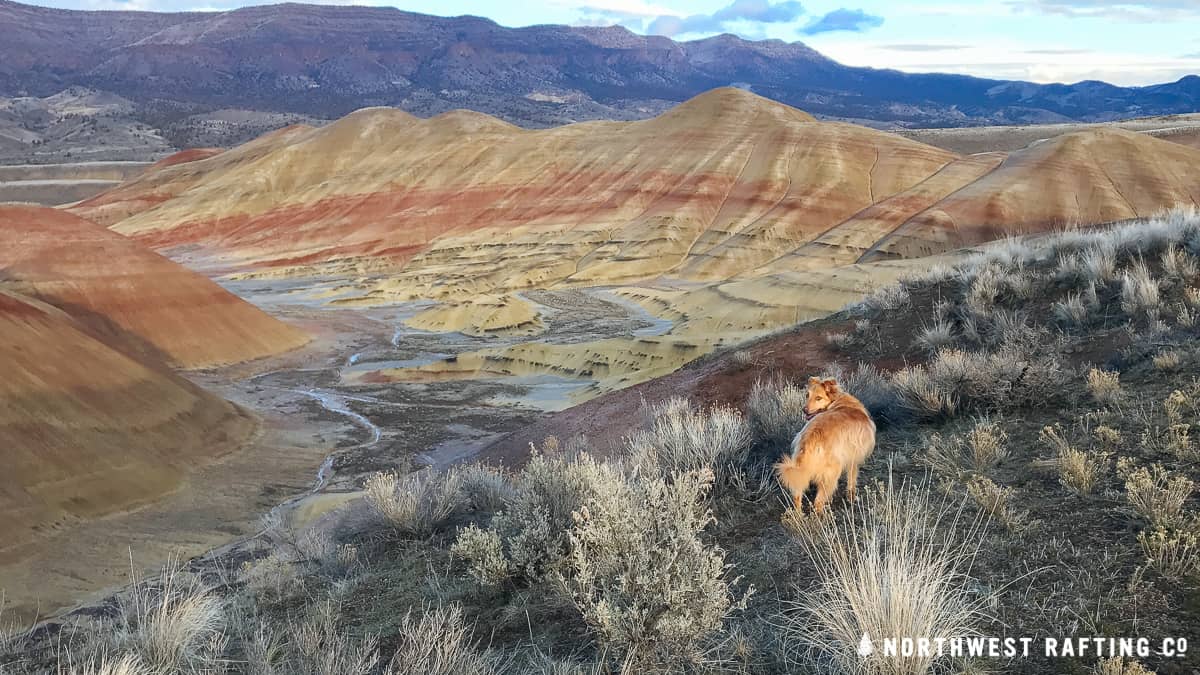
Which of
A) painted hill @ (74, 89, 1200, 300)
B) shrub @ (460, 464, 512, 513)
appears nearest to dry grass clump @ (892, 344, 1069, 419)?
shrub @ (460, 464, 512, 513)

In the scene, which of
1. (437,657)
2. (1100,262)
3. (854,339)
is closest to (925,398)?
(437,657)

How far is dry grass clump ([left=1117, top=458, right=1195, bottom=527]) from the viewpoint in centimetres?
402

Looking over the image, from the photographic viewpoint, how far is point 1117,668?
9.75ft

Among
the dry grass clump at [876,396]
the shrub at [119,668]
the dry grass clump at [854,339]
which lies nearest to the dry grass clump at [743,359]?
the dry grass clump at [854,339]

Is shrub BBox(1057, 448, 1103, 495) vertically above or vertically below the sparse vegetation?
above

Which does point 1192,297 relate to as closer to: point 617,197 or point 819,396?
point 819,396

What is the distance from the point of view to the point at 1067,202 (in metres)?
45.8

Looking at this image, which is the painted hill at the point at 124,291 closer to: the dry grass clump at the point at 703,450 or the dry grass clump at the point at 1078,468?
the dry grass clump at the point at 703,450

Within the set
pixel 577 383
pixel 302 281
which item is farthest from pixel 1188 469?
pixel 302 281

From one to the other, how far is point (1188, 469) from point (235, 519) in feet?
52.9

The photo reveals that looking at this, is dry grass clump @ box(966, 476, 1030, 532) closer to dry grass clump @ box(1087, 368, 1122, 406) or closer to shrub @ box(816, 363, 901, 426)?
dry grass clump @ box(1087, 368, 1122, 406)

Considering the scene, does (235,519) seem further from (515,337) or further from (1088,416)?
(515,337)

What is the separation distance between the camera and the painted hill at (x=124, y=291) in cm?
3134

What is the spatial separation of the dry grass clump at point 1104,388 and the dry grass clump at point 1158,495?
1877 millimetres
